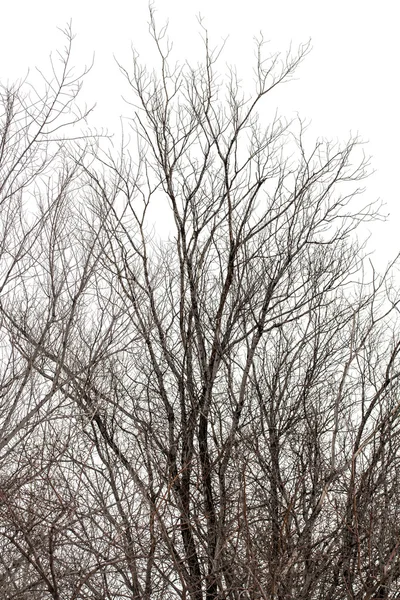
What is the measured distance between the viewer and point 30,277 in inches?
221

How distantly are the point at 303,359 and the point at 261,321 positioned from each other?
0.92 m

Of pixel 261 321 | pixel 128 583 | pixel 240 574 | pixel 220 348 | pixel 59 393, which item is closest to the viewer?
pixel 240 574

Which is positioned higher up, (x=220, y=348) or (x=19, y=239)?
(x=220, y=348)

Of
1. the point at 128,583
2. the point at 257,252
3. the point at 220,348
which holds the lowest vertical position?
the point at 128,583

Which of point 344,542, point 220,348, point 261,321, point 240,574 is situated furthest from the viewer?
point 261,321

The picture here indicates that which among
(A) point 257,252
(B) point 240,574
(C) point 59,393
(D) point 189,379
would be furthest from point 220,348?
(B) point 240,574

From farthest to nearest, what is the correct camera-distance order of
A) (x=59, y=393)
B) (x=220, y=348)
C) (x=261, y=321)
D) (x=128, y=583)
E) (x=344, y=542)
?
(x=261, y=321) → (x=220, y=348) → (x=128, y=583) → (x=59, y=393) → (x=344, y=542)

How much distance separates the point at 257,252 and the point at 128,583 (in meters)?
4.44

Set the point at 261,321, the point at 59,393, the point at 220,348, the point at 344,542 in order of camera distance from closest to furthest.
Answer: the point at 344,542 → the point at 59,393 → the point at 220,348 → the point at 261,321

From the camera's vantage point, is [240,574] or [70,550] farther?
[70,550]

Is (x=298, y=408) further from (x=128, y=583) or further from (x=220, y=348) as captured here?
(x=128, y=583)

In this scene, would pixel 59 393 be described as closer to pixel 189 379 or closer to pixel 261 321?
pixel 189 379

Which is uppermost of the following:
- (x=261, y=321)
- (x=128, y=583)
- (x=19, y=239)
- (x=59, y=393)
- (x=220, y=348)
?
(x=261, y=321)

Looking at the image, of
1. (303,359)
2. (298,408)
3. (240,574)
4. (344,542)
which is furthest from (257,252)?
(240,574)
